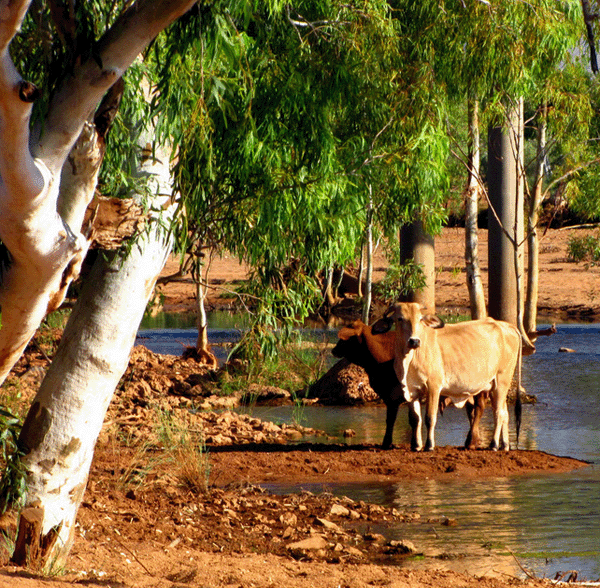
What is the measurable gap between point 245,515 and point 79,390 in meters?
2.28

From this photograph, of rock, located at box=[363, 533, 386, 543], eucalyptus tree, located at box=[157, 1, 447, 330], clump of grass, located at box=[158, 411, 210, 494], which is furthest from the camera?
clump of grass, located at box=[158, 411, 210, 494]

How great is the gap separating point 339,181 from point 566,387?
937cm

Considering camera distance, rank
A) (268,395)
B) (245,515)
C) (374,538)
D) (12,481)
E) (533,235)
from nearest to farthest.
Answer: (12,481)
(374,538)
(245,515)
(268,395)
(533,235)

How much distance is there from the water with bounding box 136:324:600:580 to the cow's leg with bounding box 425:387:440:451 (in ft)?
3.81

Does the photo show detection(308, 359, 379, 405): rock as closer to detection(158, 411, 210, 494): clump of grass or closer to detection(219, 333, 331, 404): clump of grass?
detection(219, 333, 331, 404): clump of grass

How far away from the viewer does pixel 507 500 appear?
8.56m

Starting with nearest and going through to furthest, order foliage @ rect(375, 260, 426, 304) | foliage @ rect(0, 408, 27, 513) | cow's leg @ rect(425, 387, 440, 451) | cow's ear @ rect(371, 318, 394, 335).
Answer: foliage @ rect(0, 408, 27, 513) → cow's leg @ rect(425, 387, 440, 451) → cow's ear @ rect(371, 318, 394, 335) → foliage @ rect(375, 260, 426, 304)

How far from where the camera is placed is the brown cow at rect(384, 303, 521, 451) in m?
10.6

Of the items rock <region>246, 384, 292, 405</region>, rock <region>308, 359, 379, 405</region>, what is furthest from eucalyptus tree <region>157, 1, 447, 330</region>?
rock <region>308, 359, 379, 405</region>

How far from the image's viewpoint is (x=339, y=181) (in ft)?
30.5

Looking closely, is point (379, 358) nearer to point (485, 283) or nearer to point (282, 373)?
point (282, 373)

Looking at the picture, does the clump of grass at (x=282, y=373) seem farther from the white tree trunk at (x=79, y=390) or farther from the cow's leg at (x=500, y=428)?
the white tree trunk at (x=79, y=390)

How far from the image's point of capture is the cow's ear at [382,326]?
10781 mm

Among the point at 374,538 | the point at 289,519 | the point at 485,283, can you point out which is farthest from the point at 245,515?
the point at 485,283
